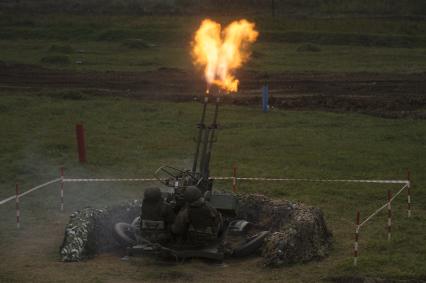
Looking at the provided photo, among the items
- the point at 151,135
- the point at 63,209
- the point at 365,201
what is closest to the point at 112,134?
the point at 151,135

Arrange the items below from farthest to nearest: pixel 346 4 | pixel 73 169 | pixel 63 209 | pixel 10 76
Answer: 1. pixel 346 4
2. pixel 10 76
3. pixel 73 169
4. pixel 63 209

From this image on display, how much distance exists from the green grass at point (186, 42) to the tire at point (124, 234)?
121 ft

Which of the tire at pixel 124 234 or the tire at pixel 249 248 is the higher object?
the tire at pixel 124 234

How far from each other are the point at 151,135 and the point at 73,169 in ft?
21.5

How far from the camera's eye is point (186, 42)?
245 ft

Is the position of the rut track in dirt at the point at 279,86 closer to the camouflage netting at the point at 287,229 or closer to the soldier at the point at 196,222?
the camouflage netting at the point at 287,229

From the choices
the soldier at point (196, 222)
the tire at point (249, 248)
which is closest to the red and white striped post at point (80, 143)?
the soldier at point (196, 222)

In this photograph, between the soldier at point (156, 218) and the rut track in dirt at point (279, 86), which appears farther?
the rut track in dirt at point (279, 86)

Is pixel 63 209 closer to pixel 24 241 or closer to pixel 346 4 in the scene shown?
pixel 24 241

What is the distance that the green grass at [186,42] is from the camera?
58.8 meters

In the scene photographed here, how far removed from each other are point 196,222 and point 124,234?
2.16m

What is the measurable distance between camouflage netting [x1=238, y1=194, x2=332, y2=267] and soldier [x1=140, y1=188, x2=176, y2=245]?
83.5 inches

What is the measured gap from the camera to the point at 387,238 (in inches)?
749

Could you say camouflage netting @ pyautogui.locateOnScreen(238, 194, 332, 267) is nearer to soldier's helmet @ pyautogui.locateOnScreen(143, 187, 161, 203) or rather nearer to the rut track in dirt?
soldier's helmet @ pyautogui.locateOnScreen(143, 187, 161, 203)
